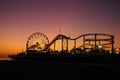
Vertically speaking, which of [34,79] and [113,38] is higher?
[113,38]

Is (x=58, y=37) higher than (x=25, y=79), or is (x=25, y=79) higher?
(x=58, y=37)

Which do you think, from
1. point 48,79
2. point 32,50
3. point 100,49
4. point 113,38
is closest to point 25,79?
point 48,79

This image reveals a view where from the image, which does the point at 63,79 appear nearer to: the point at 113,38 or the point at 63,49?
the point at 113,38

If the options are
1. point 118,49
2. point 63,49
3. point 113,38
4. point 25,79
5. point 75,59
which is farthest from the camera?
point 118,49

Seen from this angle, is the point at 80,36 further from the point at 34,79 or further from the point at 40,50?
the point at 34,79

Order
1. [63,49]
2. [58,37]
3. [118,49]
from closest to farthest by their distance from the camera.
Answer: [58,37] < [63,49] < [118,49]

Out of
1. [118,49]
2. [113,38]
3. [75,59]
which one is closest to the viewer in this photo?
[75,59]

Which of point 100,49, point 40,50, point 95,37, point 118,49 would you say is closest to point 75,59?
point 95,37

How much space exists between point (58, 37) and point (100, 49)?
55.9 ft

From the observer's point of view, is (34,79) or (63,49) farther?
(63,49)

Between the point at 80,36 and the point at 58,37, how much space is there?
26.8 feet

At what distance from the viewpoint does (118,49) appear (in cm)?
10175

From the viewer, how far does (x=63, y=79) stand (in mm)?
13523

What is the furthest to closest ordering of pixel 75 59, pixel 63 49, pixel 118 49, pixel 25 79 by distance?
pixel 118 49
pixel 63 49
pixel 75 59
pixel 25 79
